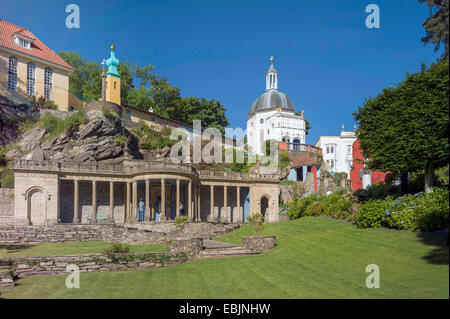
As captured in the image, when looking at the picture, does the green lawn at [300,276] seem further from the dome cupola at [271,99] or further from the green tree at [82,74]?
the dome cupola at [271,99]

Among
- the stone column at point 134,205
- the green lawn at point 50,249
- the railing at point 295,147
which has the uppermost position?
the railing at point 295,147

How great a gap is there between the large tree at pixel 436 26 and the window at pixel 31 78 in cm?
4393

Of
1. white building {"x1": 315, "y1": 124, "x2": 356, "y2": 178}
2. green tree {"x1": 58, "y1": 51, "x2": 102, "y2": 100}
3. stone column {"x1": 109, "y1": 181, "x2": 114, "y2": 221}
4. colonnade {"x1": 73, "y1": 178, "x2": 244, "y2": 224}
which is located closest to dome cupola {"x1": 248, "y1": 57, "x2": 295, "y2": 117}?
white building {"x1": 315, "y1": 124, "x2": 356, "y2": 178}

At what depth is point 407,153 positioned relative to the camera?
23.6 m

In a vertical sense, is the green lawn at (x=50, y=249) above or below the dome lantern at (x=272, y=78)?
below

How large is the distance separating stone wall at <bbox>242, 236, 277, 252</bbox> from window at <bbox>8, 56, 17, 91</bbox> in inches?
1548

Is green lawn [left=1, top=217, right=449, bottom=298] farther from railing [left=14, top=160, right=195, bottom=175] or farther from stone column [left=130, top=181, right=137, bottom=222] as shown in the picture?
railing [left=14, top=160, right=195, bottom=175]

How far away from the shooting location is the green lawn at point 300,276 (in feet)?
43.8

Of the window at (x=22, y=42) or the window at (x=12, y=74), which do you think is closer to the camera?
the window at (x=12, y=74)

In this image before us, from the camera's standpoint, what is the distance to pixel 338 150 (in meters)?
76.2

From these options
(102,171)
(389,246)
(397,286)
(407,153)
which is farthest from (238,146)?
(397,286)

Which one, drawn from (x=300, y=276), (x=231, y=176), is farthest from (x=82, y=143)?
(x=300, y=276)

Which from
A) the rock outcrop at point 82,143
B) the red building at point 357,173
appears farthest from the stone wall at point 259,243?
the rock outcrop at point 82,143

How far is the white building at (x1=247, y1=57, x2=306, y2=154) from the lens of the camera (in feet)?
264
